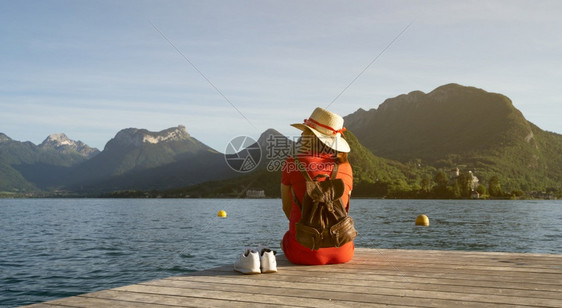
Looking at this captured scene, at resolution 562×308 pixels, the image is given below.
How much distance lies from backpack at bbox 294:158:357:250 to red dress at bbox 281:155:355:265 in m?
0.11

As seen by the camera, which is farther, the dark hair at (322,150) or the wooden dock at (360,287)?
the dark hair at (322,150)

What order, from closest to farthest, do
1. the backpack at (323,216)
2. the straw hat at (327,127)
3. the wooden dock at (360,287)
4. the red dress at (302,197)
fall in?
the wooden dock at (360,287) → the backpack at (323,216) → the red dress at (302,197) → the straw hat at (327,127)

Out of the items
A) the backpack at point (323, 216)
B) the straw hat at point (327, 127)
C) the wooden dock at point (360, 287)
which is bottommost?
the wooden dock at point (360, 287)

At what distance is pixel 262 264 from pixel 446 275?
107 inches

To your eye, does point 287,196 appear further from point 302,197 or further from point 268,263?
point 268,263

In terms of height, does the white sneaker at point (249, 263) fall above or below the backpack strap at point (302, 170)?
below

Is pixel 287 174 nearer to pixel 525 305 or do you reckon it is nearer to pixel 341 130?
pixel 341 130

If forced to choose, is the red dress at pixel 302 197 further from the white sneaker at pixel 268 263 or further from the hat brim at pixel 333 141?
the white sneaker at pixel 268 263

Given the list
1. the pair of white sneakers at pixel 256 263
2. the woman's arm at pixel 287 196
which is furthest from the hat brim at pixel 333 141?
the pair of white sneakers at pixel 256 263

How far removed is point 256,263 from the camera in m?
6.80

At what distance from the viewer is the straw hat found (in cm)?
693

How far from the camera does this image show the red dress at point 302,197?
677 centimetres

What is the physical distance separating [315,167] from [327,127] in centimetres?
71

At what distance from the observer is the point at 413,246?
29.0 m
